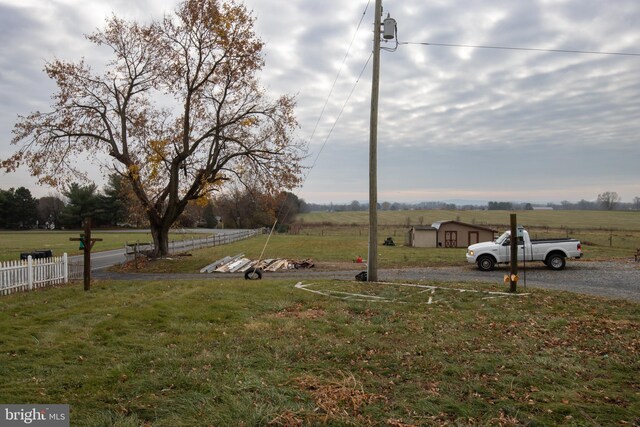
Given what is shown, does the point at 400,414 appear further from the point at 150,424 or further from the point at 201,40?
the point at 201,40

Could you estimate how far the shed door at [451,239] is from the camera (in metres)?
42.3

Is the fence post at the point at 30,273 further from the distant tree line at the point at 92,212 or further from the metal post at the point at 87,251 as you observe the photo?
the distant tree line at the point at 92,212

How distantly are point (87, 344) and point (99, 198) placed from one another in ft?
277

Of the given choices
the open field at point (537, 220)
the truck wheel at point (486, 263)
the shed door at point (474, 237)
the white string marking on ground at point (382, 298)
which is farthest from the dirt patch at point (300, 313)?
the open field at point (537, 220)

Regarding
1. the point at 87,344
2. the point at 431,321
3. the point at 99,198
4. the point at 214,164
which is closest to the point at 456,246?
the point at 214,164

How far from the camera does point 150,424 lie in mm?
4066

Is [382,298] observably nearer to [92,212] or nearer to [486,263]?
[486,263]

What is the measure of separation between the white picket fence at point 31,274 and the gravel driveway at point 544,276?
3481 millimetres

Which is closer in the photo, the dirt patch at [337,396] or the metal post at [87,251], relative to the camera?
the dirt patch at [337,396]

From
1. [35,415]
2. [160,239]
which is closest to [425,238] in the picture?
[160,239]

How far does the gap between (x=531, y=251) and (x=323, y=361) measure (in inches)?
665

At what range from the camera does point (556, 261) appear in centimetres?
2011

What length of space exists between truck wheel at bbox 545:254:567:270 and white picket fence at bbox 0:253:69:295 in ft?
63.5

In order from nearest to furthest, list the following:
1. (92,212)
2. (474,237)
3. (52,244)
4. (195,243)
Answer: (195,243)
(474,237)
(52,244)
(92,212)
